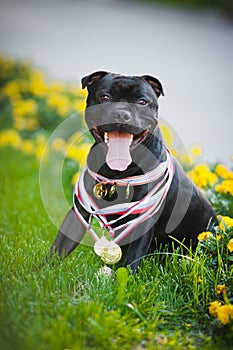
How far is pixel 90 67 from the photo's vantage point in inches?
327

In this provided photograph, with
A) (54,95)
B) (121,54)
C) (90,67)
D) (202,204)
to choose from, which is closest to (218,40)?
(121,54)

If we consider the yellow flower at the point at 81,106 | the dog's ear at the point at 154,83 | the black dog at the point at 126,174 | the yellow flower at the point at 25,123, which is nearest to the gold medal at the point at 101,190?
the black dog at the point at 126,174

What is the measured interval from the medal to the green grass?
7cm

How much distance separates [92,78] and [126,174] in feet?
1.83

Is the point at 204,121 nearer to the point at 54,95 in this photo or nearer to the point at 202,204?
the point at 54,95

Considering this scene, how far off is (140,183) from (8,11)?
877 centimetres

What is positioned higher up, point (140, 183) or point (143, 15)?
point (143, 15)

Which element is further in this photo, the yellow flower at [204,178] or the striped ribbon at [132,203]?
the yellow flower at [204,178]

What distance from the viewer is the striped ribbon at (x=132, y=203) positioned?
9.10 ft

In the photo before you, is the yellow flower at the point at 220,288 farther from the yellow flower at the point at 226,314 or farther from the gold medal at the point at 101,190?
the gold medal at the point at 101,190

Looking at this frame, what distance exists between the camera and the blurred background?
7.04m

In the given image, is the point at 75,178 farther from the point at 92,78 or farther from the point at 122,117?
the point at 122,117

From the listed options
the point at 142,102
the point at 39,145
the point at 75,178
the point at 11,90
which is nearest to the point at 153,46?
the point at 11,90

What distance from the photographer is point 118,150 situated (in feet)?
8.93
